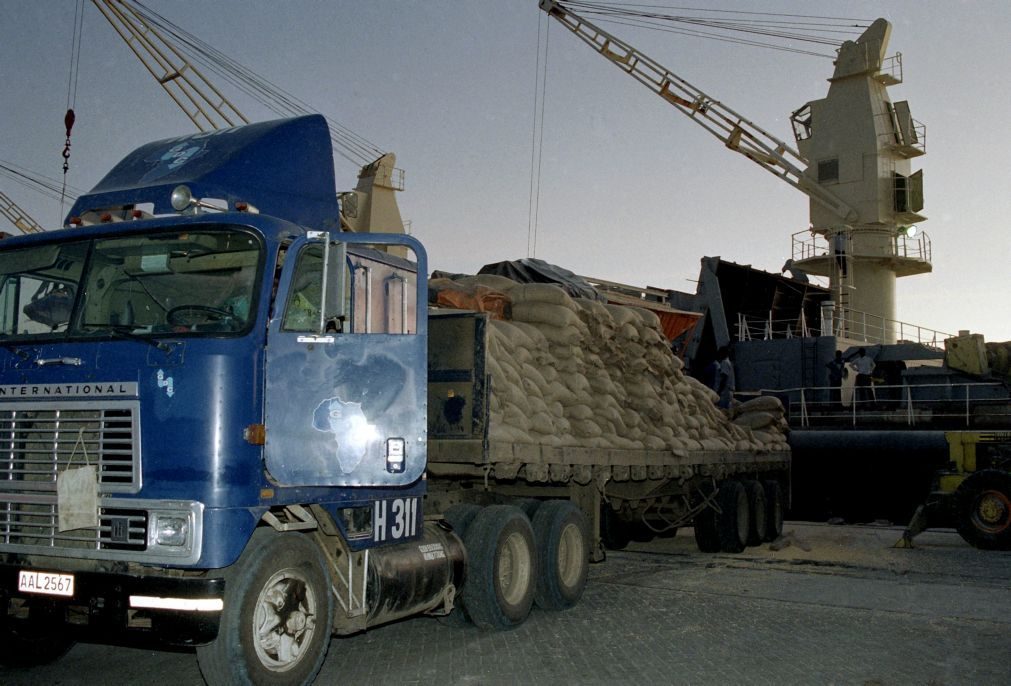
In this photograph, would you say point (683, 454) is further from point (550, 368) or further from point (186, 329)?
point (186, 329)

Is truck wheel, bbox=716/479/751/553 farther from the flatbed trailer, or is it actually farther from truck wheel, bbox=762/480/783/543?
truck wheel, bbox=762/480/783/543

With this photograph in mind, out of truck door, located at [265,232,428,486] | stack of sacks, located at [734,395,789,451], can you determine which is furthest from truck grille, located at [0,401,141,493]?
stack of sacks, located at [734,395,789,451]

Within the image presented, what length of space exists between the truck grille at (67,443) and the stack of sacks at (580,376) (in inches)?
123

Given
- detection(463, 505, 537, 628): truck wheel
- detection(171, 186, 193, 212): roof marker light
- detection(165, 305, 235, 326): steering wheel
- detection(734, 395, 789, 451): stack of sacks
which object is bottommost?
detection(463, 505, 537, 628): truck wheel

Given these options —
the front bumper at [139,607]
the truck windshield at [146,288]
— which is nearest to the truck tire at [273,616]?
the front bumper at [139,607]

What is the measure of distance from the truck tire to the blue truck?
12 millimetres

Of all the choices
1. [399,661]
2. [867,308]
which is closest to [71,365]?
[399,661]

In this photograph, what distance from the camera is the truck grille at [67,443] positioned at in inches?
204

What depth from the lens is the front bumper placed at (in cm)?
498

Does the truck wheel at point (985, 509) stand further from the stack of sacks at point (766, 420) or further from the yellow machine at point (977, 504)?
the stack of sacks at point (766, 420)

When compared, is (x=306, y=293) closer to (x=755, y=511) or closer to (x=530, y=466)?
(x=530, y=466)

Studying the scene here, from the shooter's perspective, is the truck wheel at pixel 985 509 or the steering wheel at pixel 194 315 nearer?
the steering wheel at pixel 194 315

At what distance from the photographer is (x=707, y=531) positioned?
1395 cm

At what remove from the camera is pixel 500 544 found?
25.6ft
